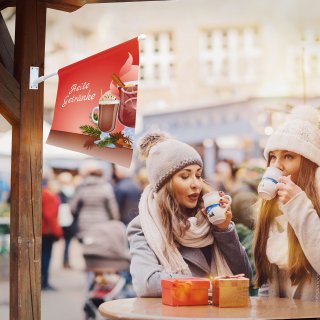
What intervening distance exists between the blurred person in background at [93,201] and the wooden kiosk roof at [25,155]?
4898mm

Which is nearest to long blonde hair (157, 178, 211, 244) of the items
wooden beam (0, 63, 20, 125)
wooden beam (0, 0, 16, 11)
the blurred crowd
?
wooden beam (0, 63, 20, 125)

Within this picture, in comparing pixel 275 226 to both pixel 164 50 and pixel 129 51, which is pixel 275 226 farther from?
pixel 164 50

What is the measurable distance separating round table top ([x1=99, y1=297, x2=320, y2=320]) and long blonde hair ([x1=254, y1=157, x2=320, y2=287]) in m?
0.19

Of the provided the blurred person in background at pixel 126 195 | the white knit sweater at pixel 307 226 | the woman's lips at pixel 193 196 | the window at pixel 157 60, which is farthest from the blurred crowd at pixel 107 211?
the window at pixel 157 60

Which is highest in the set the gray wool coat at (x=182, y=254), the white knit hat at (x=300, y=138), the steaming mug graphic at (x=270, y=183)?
the white knit hat at (x=300, y=138)

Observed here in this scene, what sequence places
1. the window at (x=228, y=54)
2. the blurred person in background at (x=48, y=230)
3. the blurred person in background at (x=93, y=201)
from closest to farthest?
the blurred person in background at (x=93, y=201) → the blurred person in background at (x=48, y=230) → the window at (x=228, y=54)

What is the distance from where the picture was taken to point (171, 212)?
4.90 m

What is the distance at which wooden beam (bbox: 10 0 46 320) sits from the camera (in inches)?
198

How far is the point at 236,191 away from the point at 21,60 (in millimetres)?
3548

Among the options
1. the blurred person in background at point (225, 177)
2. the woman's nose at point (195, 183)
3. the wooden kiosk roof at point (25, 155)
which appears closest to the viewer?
the woman's nose at point (195, 183)

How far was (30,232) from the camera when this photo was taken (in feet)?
16.6

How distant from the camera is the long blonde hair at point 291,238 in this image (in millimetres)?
4539

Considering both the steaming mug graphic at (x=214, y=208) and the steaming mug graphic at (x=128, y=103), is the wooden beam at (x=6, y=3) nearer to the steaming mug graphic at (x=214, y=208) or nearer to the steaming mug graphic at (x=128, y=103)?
the steaming mug graphic at (x=128, y=103)

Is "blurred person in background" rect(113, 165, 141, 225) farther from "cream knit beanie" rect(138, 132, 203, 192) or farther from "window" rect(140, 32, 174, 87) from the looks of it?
"window" rect(140, 32, 174, 87)
